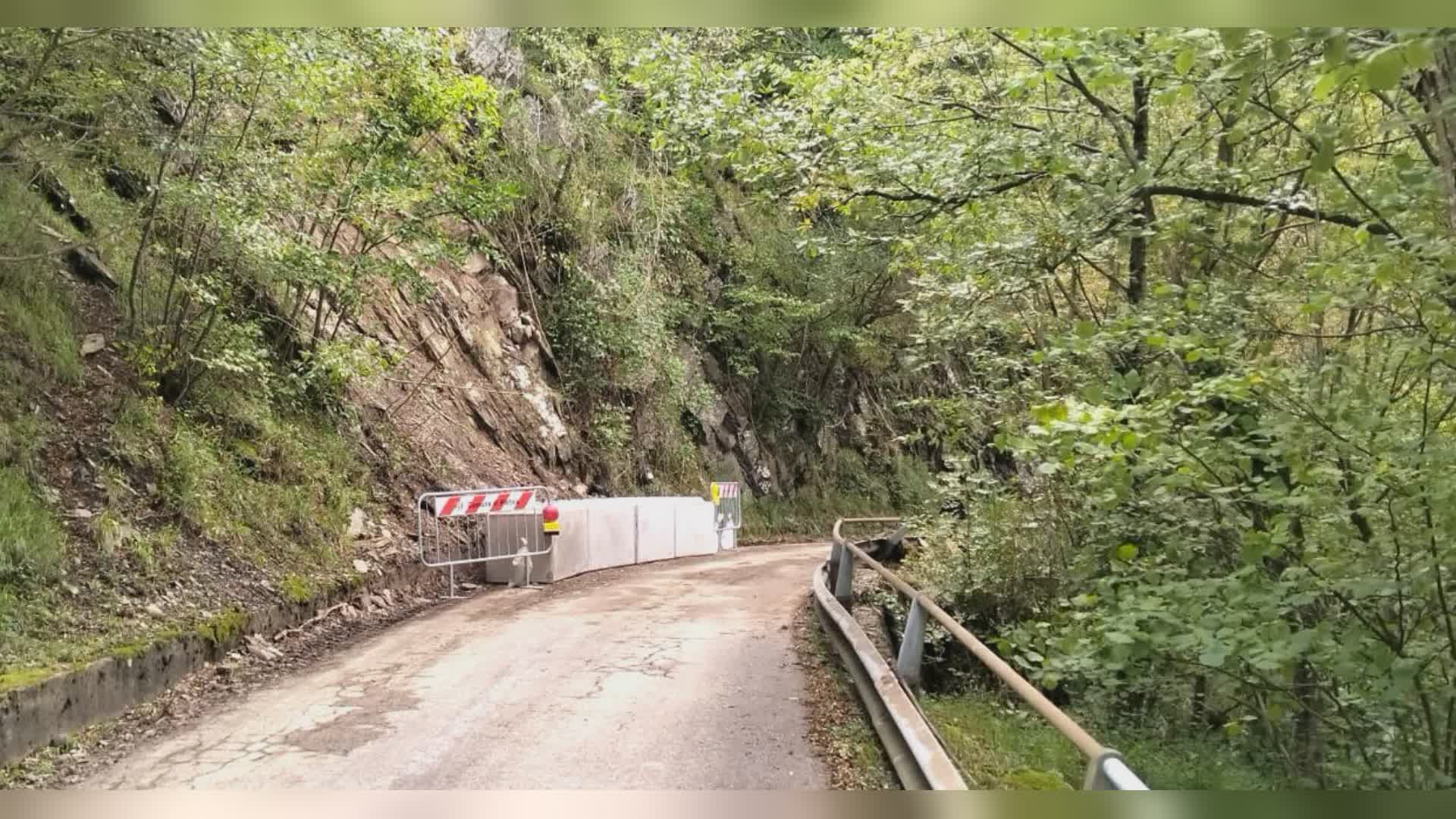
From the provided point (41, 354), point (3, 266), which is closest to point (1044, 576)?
point (41, 354)

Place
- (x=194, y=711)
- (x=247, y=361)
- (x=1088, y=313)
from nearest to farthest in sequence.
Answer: (x=194, y=711)
(x=247, y=361)
(x=1088, y=313)

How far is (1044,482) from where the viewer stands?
10359 millimetres

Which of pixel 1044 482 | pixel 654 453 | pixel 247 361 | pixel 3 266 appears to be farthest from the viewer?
pixel 654 453

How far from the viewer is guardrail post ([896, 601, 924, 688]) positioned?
6324mm

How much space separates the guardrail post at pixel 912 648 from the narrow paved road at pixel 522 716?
859 mm

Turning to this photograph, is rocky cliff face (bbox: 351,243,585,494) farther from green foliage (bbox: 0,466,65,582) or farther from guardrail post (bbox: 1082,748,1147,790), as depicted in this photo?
guardrail post (bbox: 1082,748,1147,790)

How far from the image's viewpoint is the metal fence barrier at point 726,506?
2047cm

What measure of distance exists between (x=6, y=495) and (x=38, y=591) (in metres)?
0.97

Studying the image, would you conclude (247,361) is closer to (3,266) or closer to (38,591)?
(3,266)

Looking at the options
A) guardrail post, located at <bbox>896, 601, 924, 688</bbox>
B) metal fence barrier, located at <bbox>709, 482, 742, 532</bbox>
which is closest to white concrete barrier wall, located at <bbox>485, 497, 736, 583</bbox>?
metal fence barrier, located at <bbox>709, 482, 742, 532</bbox>

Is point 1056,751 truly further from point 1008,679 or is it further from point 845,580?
point 1008,679

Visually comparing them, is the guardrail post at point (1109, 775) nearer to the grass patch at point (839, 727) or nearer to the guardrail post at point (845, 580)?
the grass patch at point (839, 727)

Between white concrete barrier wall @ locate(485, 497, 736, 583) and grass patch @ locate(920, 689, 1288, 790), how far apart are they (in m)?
6.02
